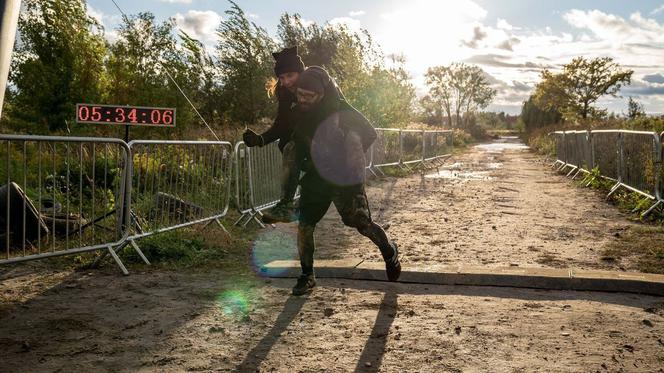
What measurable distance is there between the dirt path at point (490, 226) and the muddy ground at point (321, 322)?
0.22ft

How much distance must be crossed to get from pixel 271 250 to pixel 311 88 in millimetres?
2909

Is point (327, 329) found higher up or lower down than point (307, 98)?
lower down

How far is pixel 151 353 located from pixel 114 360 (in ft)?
0.68

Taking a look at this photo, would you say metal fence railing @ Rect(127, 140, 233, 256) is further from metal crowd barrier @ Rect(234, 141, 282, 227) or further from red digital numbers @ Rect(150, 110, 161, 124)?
red digital numbers @ Rect(150, 110, 161, 124)

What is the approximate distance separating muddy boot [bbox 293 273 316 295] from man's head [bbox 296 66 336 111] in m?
1.42

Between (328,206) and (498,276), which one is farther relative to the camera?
(498,276)

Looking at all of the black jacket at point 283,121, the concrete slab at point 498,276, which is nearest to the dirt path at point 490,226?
the concrete slab at point 498,276

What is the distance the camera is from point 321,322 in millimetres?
4000

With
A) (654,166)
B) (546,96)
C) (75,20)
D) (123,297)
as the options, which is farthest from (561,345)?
(546,96)

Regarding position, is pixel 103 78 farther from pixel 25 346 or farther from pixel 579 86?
pixel 579 86

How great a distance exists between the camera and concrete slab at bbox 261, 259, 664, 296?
15.5ft

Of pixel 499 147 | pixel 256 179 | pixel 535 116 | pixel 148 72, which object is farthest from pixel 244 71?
pixel 535 116

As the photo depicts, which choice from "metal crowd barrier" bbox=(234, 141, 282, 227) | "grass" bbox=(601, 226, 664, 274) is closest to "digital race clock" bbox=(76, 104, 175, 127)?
"metal crowd barrier" bbox=(234, 141, 282, 227)

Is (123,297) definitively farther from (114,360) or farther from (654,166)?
(654,166)
